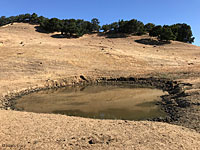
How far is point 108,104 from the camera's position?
49.1 feet

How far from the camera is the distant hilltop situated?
154 feet

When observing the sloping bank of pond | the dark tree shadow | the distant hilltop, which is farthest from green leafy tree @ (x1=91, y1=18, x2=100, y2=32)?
the sloping bank of pond

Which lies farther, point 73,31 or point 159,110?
point 73,31

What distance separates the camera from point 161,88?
19672 millimetres

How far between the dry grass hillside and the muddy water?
9.00 ft

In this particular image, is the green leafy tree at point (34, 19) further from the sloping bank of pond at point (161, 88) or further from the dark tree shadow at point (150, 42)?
the sloping bank of pond at point (161, 88)

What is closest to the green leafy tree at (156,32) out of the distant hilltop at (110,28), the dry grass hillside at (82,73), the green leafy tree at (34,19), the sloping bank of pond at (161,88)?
the distant hilltop at (110,28)

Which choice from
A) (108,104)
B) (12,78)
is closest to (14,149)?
(108,104)

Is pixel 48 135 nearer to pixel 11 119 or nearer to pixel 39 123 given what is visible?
pixel 39 123

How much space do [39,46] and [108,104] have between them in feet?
80.5

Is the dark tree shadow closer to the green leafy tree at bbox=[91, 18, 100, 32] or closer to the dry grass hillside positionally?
the dry grass hillside

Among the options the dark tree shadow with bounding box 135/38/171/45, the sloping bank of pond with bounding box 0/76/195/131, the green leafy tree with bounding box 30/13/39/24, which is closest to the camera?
the sloping bank of pond with bounding box 0/76/195/131

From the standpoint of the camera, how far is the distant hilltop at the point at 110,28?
46.9 meters

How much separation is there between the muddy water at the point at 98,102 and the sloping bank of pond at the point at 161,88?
0.71 m
